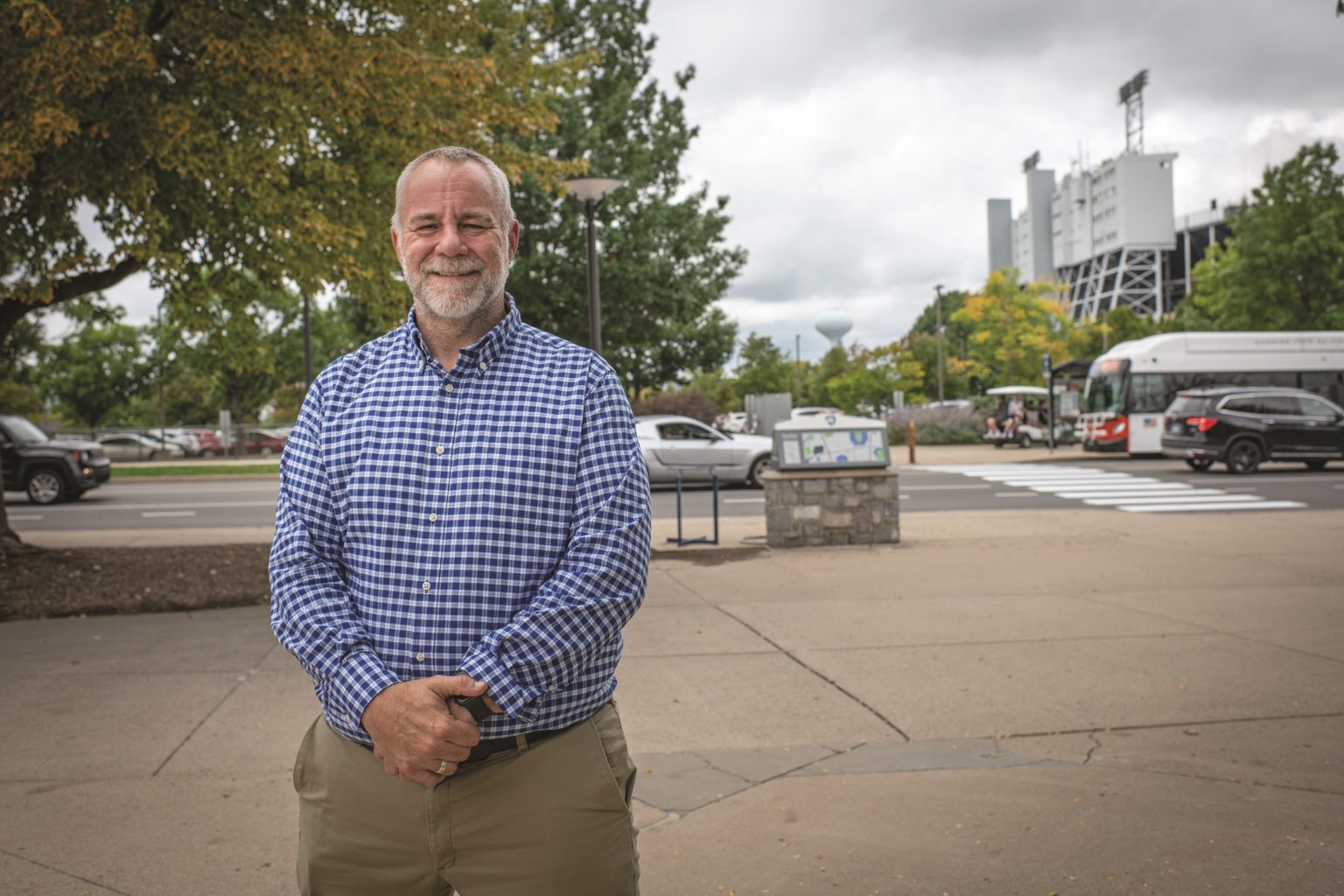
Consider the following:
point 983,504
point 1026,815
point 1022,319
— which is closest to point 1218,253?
point 1022,319

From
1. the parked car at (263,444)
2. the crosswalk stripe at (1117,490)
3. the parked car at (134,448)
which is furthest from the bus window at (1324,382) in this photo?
the parked car at (134,448)

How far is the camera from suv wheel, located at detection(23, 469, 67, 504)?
19.8 m

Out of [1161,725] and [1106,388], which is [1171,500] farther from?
[1161,725]

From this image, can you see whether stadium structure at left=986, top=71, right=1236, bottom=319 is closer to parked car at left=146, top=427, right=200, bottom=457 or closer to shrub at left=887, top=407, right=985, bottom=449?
shrub at left=887, top=407, right=985, bottom=449

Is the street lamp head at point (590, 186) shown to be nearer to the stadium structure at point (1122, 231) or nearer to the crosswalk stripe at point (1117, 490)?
the crosswalk stripe at point (1117, 490)

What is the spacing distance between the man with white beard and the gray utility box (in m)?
9.89

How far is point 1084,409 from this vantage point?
29703 millimetres

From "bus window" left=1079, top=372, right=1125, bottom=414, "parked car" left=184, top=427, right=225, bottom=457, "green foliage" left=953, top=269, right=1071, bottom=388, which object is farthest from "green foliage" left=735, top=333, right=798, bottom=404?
"bus window" left=1079, top=372, right=1125, bottom=414

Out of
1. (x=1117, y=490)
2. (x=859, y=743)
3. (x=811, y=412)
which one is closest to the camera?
(x=859, y=743)

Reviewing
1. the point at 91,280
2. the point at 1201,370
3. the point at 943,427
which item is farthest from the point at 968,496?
the point at 943,427

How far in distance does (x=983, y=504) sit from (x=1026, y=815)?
14066 millimetres

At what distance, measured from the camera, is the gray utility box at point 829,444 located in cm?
1203

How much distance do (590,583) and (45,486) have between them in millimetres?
21006

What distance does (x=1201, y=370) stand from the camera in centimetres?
2767
